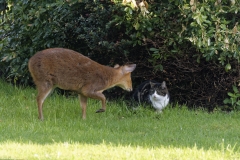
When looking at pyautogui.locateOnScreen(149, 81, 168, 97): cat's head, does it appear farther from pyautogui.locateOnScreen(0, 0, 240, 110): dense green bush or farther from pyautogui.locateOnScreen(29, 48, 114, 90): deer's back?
pyautogui.locateOnScreen(29, 48, 114, 90): deer's back

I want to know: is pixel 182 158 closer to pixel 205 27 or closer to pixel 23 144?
pixel 23 144

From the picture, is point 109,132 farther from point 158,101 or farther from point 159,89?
point 159,89

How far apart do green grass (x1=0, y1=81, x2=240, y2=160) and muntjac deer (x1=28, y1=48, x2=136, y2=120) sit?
496 millimetres

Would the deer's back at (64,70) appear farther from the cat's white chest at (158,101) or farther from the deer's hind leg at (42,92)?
the cat's white chest at (158,101)

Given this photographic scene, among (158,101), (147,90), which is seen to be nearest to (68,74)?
(158,101)

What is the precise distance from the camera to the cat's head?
1151 centimetres

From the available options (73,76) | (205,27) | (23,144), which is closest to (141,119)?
(73,76)

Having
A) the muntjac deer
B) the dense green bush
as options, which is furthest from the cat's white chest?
the muntjac deer

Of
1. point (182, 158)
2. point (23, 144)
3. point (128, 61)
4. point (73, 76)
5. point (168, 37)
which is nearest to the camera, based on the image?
point (182, 158)

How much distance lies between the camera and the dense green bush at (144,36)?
420 inches

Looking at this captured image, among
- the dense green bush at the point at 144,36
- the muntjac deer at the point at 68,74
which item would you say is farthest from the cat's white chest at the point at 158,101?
the muntjac deer at the point at 68,74

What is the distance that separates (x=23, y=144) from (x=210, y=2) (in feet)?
16.7

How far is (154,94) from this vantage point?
37.5 ft

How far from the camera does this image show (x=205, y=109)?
11.8 metres
